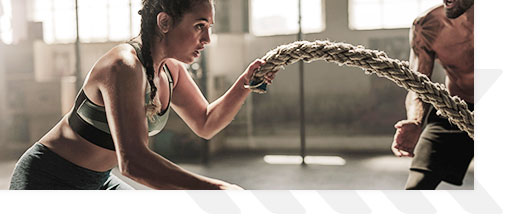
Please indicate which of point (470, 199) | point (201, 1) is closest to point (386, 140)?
point (470, 199)

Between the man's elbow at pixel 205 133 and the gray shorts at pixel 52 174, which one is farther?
the man's elbow at pixel 205 133

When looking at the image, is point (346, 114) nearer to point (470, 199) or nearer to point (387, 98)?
point (387, 98)

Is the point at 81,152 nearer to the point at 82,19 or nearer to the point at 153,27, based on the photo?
the point at 153,27

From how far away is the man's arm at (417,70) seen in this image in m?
1.40

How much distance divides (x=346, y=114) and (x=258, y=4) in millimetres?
422

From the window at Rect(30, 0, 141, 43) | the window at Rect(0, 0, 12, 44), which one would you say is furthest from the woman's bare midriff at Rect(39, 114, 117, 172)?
the window at Rect(0, 0, 12, 44)

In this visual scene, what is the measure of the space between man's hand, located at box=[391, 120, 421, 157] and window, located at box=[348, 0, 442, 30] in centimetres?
29

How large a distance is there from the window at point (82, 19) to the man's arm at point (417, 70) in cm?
85

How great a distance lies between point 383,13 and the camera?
1438 mm

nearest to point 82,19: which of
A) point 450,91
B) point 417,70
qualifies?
point 417,70

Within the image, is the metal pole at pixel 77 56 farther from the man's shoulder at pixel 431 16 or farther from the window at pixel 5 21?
the man's shoulder at pixel 431 16

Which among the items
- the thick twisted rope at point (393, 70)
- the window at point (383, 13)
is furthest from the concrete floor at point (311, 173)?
the thick twisted rope at point (393, 70)

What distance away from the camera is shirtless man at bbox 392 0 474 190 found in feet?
4.55

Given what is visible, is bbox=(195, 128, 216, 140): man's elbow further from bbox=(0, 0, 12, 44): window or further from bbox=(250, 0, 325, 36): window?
bbox=(0, 0, 12, 44): window
